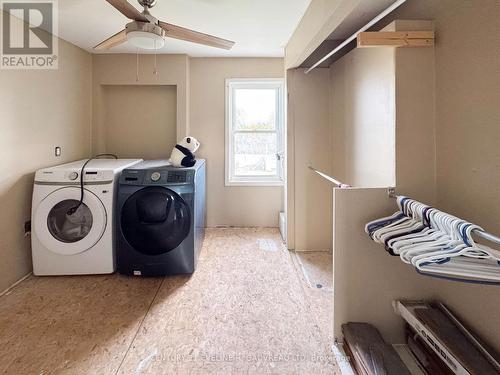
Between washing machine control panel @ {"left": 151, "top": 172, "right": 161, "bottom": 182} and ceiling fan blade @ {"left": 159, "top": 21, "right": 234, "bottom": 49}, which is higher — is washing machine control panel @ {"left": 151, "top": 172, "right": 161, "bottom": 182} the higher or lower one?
the lower one

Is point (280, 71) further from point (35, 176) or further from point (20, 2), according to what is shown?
point (35, 176)

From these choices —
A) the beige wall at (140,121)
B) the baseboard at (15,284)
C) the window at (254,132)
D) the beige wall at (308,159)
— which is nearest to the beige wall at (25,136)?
the baseboard at (15,284)

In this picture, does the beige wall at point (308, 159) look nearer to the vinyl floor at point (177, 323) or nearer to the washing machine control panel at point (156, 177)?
the vinyl floor at point (177, 323)

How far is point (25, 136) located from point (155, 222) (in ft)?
4.42

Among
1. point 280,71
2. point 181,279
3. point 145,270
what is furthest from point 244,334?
point 280,71

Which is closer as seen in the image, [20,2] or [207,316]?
[207,316]

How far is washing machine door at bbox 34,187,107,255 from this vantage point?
2477 millimetres

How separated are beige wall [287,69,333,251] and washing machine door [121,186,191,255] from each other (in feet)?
3.93

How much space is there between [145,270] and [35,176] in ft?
4.00

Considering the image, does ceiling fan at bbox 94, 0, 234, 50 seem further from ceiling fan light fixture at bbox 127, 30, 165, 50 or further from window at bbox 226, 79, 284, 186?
window at bbox 226, 79, 284, 186

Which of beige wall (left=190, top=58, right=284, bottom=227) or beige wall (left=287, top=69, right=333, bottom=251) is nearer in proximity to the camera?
beige wall (left=287, top=69, right=333, bottom=251)

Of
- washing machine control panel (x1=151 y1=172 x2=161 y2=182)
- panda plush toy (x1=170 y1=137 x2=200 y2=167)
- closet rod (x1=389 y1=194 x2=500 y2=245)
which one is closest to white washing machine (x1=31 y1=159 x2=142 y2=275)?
washing machine control panel (x1=151 y1=172 x2=161 y2=182)

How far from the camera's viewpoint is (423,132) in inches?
65.5

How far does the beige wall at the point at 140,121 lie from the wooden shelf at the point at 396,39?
285cm
